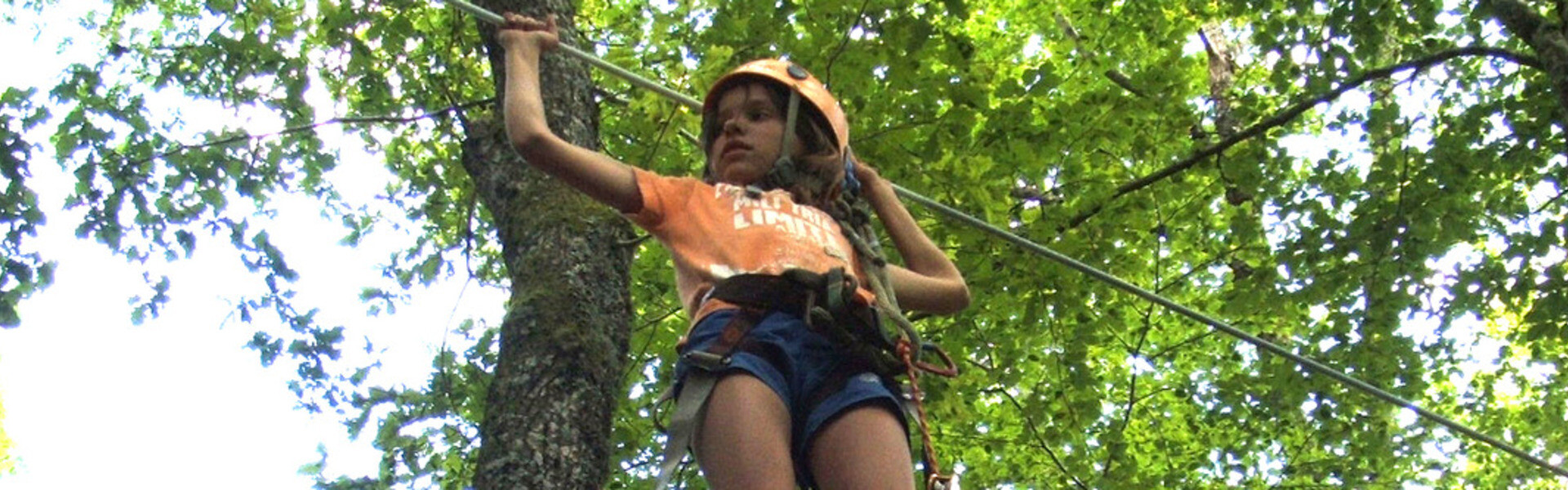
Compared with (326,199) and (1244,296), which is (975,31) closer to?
(1244,296)

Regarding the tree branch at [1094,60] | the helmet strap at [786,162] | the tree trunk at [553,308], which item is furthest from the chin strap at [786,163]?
the tree branch at [1094,60]

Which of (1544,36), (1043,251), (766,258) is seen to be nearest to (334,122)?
(1043,251)

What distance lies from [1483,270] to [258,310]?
5.74 m

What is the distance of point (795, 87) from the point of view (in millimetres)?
3080

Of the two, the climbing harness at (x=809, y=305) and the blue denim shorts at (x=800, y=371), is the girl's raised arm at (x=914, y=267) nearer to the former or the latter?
the climbing harness at (x=809, y=305)

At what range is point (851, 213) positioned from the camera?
320 centimetres

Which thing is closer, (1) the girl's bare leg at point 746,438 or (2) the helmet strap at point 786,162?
(1) the girl's bare leg at point 746,438

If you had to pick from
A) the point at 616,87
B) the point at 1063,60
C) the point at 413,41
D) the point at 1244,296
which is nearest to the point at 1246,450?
the point at 1244,296

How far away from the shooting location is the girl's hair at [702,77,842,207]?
3.12 m

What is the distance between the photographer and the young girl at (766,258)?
2590 millimetres

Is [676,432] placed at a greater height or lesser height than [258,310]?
lesser

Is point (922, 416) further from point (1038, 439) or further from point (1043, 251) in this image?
point (1038, 439)

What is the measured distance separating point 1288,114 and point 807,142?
435cm

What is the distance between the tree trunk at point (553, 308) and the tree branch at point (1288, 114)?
301cm
